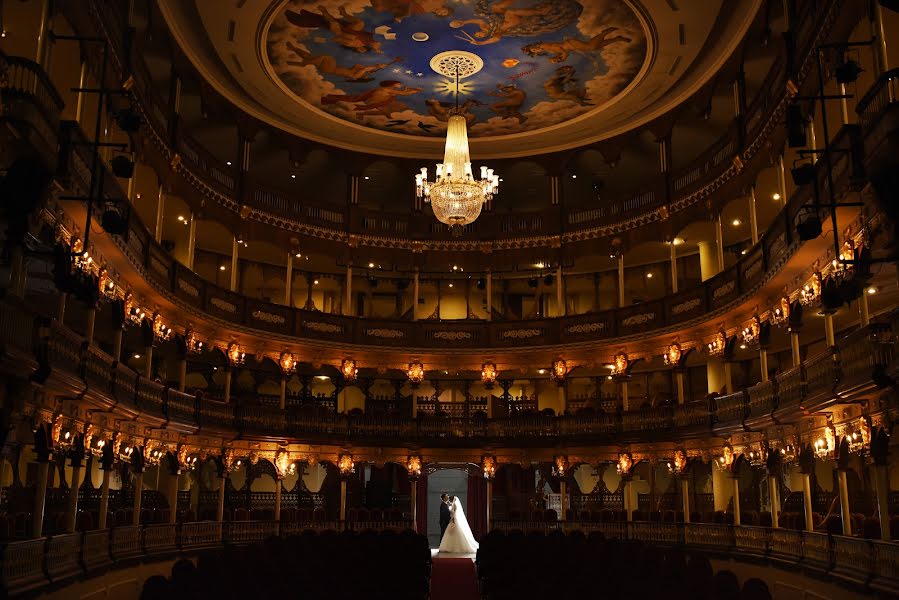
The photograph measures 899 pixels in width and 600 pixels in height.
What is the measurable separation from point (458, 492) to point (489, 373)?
9986 millimetres

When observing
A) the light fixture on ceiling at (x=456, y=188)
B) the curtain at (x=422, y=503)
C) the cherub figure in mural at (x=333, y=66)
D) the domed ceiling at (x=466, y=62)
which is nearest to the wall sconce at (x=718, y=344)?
the domed ceiling at (x=466, y=62)

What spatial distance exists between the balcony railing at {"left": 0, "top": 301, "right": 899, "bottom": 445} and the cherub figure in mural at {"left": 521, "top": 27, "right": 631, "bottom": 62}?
12.4 m

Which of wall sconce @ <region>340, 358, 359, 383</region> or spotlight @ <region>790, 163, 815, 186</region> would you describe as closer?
spotlight @ <region>790, 163, 815, 186</region>

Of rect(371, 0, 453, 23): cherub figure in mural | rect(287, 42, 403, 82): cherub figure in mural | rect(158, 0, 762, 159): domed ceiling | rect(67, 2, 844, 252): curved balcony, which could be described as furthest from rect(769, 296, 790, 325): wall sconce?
rect(287, 42, 403, 82): cherub figure in mural

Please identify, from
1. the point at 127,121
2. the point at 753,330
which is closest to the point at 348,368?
the point at 753,330

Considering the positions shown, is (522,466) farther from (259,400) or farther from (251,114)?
(251,114)

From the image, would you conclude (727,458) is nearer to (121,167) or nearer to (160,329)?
(160,329)

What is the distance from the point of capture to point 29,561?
1609 centimetres

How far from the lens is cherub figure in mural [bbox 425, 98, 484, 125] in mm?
34281

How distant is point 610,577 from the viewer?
52.7 ft

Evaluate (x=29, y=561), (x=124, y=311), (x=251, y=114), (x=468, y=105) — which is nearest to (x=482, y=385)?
(x=468, y=105)

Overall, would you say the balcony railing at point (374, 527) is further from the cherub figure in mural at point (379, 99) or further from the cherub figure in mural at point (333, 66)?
the cherub figure in mural at point (379, 99)

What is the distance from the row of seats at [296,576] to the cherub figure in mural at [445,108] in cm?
1857

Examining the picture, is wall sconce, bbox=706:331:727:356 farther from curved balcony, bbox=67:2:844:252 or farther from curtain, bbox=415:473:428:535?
curtain, bbox=415:473:428:535
